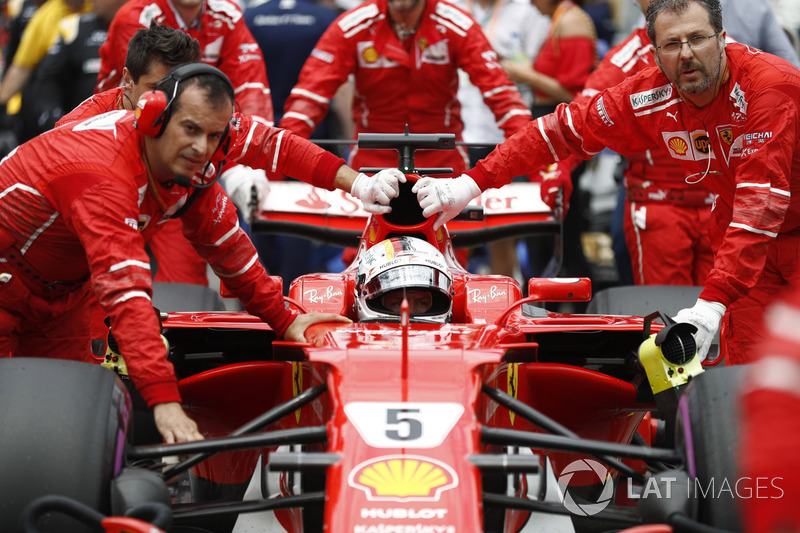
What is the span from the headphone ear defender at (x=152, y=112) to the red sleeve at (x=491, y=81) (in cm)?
334

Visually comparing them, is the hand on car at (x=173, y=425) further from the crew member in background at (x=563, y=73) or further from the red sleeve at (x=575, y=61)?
the red sleeve at (x=575, y=61)

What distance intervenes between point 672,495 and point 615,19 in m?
7.34

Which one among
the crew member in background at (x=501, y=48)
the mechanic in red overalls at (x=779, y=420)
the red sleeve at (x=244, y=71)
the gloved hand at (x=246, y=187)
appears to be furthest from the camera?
the crew member in background at (x=501, y=48)

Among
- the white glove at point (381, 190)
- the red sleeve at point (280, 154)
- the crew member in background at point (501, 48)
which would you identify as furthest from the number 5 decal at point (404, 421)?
the crew member in background at point (501, 48)

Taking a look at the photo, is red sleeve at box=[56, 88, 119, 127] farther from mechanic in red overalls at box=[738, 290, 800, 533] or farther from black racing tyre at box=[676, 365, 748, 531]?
mechanic in red overalls at box=[738, 290, 800, 533]

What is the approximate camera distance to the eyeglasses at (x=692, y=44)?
447 cm

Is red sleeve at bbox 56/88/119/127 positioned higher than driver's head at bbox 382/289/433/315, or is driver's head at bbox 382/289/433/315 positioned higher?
red sleeve at bbox 56/88/119/127

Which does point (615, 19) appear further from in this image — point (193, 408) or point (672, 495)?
point (672, 495)

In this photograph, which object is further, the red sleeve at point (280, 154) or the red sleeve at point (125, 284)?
the red sleeve at point (280, 154)

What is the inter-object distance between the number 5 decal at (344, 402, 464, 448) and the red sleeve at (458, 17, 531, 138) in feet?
12.0

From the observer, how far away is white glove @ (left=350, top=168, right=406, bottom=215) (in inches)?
187

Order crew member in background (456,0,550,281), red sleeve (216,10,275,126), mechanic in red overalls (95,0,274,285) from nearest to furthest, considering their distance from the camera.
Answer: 1. mechanic in red overalls (95,0,274,285)
2. red sleeve (216,10,275,126)
3. crew member in background (456,0,550,281)
